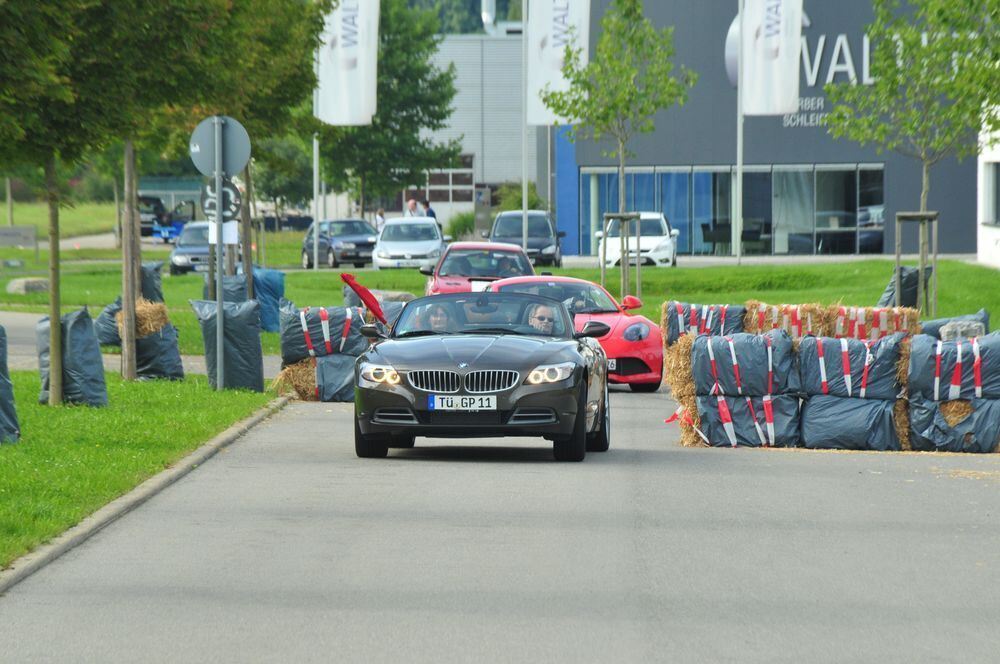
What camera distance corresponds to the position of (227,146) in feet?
60.0

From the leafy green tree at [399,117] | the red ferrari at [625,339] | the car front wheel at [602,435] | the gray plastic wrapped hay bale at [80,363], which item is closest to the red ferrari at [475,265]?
the red ferrari at [625,339]

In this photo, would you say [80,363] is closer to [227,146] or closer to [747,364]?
[227,146]

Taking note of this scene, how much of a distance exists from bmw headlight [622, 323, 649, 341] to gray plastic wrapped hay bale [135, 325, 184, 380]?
505 cm

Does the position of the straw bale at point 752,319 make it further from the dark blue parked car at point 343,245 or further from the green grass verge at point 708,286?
the dark blue parked car at point 343,245

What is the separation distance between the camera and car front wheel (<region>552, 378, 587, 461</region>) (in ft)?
42.2

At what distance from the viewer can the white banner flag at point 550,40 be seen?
136 ft

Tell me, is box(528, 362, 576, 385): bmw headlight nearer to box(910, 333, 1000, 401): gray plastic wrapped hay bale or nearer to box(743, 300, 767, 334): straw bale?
box(910, 333, 1000, 401): gray plastic wrapped hay bale

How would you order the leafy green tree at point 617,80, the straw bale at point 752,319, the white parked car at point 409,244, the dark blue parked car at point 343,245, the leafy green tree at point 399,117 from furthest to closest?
the leafy green tree at point 399,117
the dark blue parked car at point 343,245
the white parked car at point 409,244
the leafy green tree at point 617,80
the straw bale at point 752,319

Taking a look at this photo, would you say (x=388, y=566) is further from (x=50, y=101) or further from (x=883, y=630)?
(x=50, y=101)

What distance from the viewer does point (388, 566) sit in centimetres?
847

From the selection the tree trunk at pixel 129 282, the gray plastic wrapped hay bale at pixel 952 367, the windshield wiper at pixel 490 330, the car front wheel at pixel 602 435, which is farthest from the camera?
the tree trunk at pixel 129 282

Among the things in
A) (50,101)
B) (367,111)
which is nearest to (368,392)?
(50,101)

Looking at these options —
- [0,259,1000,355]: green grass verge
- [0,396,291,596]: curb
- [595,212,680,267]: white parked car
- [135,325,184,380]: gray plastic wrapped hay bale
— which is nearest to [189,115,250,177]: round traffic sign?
[135,325,184,380]: gray plastic wrapped hay bale

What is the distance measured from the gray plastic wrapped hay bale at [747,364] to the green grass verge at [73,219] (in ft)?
228
